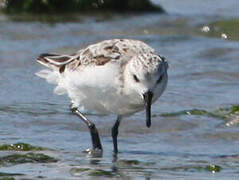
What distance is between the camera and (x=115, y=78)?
7.18 m

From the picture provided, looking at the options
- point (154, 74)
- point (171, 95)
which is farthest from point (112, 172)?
point (171, 95)

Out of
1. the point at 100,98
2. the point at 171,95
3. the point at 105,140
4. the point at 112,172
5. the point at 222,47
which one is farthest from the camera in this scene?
the point at 222,47

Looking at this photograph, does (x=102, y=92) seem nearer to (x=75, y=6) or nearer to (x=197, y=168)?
(x=197, y=168)

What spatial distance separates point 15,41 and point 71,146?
5.50 m

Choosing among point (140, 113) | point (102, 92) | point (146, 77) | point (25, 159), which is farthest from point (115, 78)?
point (140, 113)

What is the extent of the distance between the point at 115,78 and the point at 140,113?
2212 millimetres

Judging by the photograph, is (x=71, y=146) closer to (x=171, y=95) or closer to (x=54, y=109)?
(x=54, y=109)

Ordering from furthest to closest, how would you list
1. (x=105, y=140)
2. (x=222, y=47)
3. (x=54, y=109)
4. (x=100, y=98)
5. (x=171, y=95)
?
(x=222, y=47) < (x=171, y=95) < (x=54, y=109) < (x=105, y=140) < (x=100, y=98)

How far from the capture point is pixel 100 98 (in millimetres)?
7395

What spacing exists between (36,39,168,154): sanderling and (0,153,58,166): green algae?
25.9 inches

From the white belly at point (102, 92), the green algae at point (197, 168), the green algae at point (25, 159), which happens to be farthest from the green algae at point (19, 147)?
the green algae at point (197, 168)

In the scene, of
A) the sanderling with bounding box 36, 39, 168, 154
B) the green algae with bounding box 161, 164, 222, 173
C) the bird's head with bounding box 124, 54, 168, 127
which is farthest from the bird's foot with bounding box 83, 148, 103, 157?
the green algae with bounding box 161, 164, 222, 173

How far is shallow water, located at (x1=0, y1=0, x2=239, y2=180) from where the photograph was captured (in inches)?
272

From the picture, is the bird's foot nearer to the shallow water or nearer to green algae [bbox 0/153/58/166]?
the shallow water
